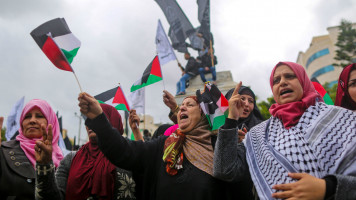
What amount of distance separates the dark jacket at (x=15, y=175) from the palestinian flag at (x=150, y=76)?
1707 mm

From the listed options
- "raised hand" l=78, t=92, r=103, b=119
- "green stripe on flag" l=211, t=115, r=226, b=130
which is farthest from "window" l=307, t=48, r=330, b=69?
"raised hand" l=78, t=92, r=103, b=119

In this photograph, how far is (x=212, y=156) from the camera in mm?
1921

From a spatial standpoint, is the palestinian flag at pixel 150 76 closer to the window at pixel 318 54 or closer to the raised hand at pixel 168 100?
the raised hand at pixel 168 100

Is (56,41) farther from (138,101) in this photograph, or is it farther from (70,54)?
(138,101)

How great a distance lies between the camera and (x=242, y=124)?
8.73ft

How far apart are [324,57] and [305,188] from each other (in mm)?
40682

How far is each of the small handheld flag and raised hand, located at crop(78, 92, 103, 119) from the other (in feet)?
1.58

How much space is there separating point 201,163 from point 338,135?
89 cm

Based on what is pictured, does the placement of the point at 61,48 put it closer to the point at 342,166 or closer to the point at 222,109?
the point at 222,109

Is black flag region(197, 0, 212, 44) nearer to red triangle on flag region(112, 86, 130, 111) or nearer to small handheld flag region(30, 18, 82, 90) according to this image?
red triangle on flag region(112, 86, 130, 111)

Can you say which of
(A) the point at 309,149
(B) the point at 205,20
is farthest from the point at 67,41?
(B) the point at 205,20

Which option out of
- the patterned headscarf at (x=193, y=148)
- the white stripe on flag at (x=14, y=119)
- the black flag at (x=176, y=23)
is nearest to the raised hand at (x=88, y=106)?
the patterned headscarf at (x=193, y=148)

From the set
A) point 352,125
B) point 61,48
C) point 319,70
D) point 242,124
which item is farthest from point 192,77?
point 319,70

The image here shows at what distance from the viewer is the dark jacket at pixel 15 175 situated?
1955mm
